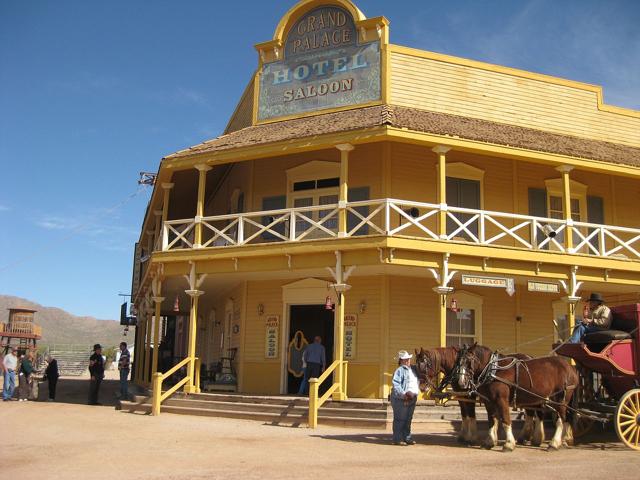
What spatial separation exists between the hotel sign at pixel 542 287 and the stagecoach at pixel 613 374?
4.16 metres

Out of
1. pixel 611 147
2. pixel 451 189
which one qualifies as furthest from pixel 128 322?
pixel 611 147

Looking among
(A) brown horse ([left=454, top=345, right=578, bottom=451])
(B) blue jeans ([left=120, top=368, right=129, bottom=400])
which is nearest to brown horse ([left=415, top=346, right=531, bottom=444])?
(A) brown horse ([left=454, top=345, right=578, bottom=451])

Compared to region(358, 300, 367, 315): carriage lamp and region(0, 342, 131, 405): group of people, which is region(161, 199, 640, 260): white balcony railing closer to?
region(358, 300, 367, 315): carriage lamp

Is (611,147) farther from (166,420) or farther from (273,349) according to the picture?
(166,420)

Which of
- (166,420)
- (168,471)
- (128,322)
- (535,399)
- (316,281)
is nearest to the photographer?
(168,471)

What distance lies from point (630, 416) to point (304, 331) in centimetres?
968

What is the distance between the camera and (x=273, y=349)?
19047mm

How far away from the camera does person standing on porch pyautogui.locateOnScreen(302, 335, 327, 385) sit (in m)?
17.2

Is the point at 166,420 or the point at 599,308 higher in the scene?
the point at 599,308

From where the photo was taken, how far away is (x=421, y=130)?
16.2m

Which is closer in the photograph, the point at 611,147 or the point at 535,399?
the point at 535,399

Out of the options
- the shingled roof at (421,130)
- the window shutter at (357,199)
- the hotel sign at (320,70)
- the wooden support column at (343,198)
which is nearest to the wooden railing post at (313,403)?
the wooden support column at (343,198)

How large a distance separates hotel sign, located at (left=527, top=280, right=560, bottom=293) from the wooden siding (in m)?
5.51

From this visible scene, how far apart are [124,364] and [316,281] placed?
586 cm
